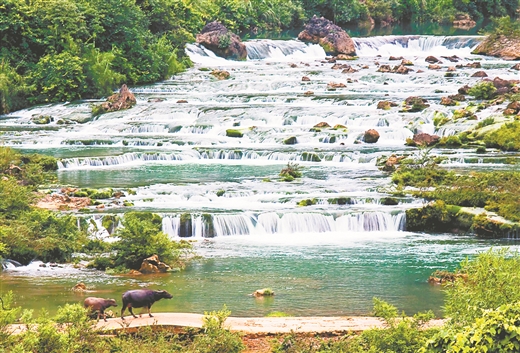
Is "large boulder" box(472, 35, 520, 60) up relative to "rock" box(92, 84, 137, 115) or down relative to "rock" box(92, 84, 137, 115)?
up

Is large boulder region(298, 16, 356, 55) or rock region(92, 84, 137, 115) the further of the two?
large boulder region(298, 16, 356, 55)

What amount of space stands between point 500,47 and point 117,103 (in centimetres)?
2536

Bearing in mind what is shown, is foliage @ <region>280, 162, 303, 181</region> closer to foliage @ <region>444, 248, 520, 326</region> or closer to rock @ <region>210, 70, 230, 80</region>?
foliage @ <region>444, 248, 520, 326</region>

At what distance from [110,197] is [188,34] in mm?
28422

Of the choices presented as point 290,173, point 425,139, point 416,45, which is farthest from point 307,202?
point 416,45

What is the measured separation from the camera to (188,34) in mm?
52219

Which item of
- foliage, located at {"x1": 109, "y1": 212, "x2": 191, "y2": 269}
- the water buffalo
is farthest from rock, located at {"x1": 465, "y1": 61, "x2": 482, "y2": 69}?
the water buffalo

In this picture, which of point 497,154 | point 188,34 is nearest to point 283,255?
point 497,154

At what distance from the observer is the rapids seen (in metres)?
17.7

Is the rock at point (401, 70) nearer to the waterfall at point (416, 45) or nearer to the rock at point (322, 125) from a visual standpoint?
the waterfall at point (416, 45)

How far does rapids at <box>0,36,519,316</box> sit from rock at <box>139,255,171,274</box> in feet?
1.62

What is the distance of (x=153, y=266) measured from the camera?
18.8 meters

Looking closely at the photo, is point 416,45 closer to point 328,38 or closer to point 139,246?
point 328,38

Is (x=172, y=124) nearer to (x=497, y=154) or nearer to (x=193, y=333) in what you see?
(x=497, y=154)
